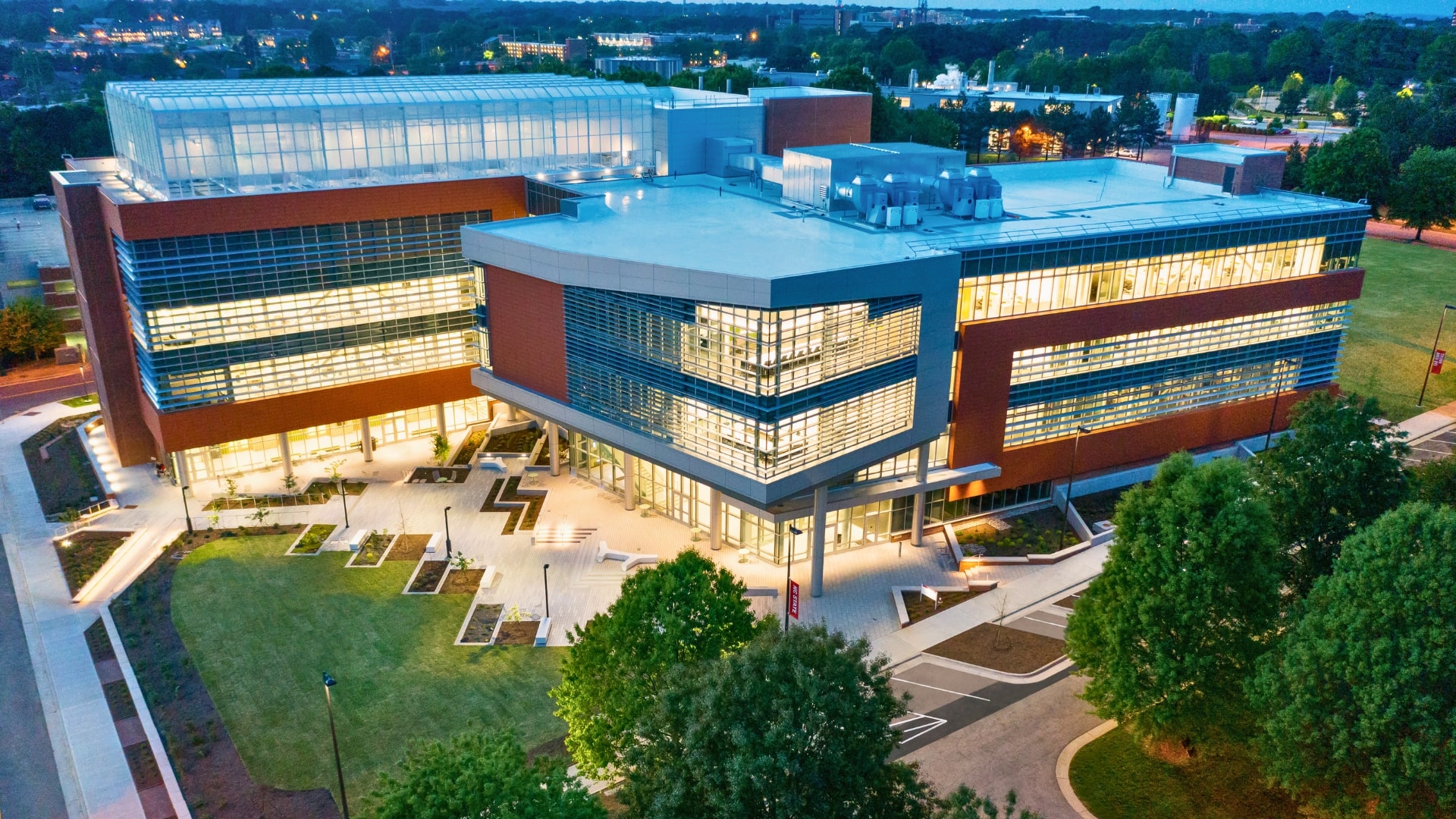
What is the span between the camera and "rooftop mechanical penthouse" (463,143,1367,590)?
1699 inches

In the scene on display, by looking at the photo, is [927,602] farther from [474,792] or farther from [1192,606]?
[474,792]

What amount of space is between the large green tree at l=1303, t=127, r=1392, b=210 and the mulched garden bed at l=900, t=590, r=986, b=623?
324ft

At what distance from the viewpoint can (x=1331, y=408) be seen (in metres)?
40.9

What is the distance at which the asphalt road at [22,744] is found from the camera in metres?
33.7

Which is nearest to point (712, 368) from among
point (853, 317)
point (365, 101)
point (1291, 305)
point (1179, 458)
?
point (853, 317)

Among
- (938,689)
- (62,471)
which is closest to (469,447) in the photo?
(62,471)

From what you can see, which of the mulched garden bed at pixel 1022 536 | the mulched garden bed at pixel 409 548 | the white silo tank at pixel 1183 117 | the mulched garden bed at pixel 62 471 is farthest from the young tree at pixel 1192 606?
the white silo tank at pixel 1183 117

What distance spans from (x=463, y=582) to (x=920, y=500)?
2267cm

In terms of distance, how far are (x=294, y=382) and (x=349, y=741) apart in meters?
25.6

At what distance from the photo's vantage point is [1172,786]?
34.2 metres

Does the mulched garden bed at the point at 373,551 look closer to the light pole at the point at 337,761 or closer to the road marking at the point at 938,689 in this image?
the light pole at the point at 337,761

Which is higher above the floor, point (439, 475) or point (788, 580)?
point (788, 580)

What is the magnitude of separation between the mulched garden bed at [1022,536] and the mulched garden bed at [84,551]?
42.6 meters

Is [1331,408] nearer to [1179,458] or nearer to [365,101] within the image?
[1179,458]
